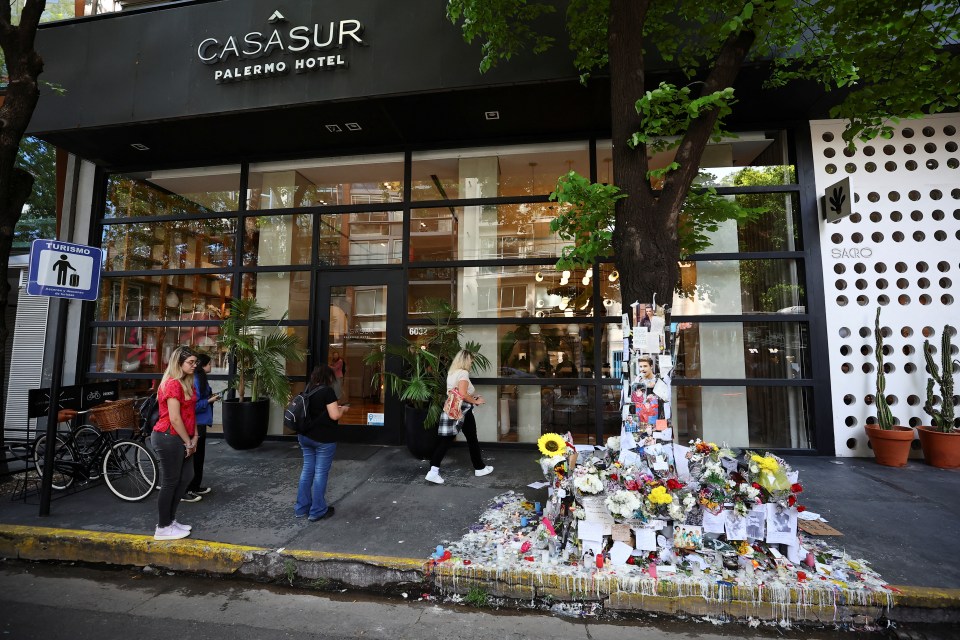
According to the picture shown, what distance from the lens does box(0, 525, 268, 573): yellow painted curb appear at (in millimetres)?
3867

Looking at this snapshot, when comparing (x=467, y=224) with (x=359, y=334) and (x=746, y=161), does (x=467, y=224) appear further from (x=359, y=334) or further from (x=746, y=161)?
(x=746, y=161)

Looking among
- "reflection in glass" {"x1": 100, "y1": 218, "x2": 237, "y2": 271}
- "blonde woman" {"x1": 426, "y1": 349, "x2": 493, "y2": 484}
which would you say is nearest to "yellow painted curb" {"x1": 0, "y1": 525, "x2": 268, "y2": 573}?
"blonde woman" {"x1": 426, "y1": 349, "x2": 493, "y2": 484}

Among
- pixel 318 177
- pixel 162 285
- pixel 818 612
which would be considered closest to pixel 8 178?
pixel 162 285

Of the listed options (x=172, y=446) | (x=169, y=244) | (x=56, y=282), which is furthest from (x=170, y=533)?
(x=169, y=244)

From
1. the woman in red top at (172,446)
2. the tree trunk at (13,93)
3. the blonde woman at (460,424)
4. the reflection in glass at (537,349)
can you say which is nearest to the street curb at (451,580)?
the woman in red top at (172,446)

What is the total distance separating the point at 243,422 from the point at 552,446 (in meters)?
5.14

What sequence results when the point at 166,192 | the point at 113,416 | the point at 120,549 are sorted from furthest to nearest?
the point at 166,192, the point at 113,416, the point at 120,549

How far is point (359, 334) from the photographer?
7785 millimetres

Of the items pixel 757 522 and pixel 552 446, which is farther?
pixel 552 446

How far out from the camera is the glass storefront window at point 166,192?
8.75 meters

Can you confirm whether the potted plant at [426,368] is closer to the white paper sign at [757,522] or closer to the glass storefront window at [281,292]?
the glass storefront window at [281,292]

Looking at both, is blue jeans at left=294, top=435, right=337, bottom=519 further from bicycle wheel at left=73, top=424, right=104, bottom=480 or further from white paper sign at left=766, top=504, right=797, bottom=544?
white paper sign at left=766, top=504, right=797, bottom=544

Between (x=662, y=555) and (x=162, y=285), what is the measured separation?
370 inches

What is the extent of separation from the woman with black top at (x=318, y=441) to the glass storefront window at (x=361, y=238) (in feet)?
12.1
